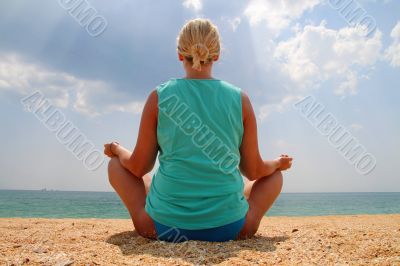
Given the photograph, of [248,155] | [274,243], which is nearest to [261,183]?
[248,155]

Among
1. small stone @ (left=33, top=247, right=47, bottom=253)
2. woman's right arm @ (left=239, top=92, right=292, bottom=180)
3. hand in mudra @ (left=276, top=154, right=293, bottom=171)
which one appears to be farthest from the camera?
hand in mudra @ (left=276, top=154, right=293, bottom=171)

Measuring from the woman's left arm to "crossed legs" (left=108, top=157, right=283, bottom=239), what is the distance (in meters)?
0.09

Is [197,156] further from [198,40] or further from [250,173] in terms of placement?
[198,40]

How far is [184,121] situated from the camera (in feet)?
7.25

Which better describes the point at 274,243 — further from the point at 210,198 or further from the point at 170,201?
the point at 170,201

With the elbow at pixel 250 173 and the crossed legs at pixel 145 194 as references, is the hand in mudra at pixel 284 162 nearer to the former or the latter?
the crossed legs at pixel 145 194

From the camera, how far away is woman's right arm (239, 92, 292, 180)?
7.87 feet

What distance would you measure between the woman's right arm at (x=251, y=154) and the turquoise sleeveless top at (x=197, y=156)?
9 cm

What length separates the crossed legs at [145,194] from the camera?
7.96 feet

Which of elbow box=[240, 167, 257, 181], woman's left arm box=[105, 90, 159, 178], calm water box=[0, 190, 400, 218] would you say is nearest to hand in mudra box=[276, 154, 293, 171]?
elbow box=[240, 167, 257, 181]

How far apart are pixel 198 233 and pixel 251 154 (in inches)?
28.4

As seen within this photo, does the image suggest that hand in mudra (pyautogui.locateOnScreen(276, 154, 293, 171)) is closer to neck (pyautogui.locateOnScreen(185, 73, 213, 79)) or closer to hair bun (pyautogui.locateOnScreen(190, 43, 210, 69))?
neck (pyautogui.locateOnScreen(185, 73, 213, 79))

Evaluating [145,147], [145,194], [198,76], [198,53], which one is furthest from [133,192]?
[198,53]

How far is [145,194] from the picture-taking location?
2.56 metres
